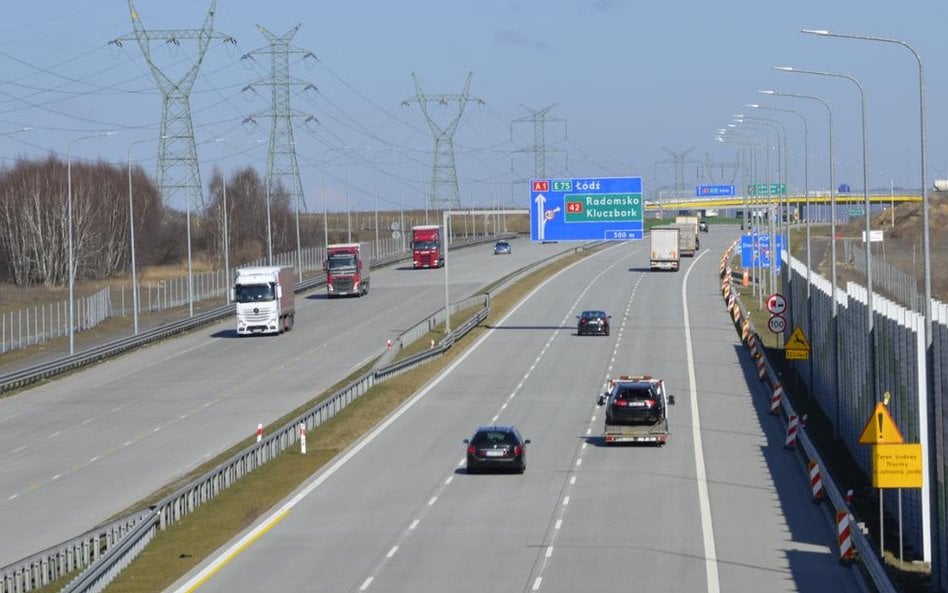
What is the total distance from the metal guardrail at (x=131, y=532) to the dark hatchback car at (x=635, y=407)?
9234 mm

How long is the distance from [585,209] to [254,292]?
56.2 feet

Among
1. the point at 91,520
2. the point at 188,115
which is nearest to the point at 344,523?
the point at 91,520

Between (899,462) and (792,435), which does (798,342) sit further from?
(899,462)

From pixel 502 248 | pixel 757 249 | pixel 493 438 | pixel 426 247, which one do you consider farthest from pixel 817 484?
pixel 502 248

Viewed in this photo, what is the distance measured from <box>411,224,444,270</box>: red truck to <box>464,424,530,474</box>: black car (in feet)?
271

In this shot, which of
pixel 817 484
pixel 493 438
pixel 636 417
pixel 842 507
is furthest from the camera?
pixel 636 417

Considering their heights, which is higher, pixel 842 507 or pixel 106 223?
pixel 106 223

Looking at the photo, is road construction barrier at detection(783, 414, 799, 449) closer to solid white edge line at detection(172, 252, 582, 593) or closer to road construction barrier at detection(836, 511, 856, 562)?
solid white edge line at detection(172, 252, 582, 593)

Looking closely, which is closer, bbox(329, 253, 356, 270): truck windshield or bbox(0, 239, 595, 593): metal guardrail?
bbox(0, 239, 595, 593): metal guardrail

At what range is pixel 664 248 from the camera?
113250 millimetres

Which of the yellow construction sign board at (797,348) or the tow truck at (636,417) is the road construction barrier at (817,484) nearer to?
the tow truck at (636,417)

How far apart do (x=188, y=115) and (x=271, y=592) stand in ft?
286

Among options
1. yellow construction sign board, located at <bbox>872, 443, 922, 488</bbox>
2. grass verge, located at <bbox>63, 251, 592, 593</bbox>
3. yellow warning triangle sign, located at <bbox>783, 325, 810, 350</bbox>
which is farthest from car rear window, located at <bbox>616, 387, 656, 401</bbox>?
yellow construction sign board, located at <bbox>872, 443, 922, 488</bbox>

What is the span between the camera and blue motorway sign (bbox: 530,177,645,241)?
242ft
